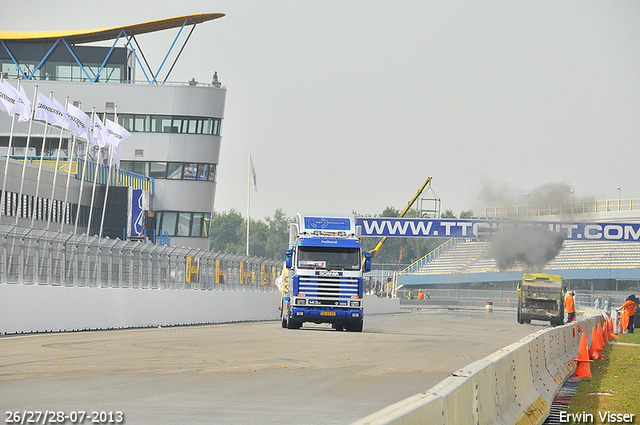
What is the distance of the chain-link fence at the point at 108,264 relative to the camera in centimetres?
2094

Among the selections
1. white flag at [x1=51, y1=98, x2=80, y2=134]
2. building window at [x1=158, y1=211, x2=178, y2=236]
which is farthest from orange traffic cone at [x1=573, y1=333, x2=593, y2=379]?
building window at [x1=158, y1=211, x2=178, y2=236]

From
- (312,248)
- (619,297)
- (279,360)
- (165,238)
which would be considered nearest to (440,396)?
(279,360)

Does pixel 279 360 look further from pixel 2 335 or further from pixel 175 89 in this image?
pixel 175 89

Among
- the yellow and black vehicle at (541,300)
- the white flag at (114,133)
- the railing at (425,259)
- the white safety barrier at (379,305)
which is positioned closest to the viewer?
the yellow and black vehicle at (541,300)

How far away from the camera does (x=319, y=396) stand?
10.7 meters

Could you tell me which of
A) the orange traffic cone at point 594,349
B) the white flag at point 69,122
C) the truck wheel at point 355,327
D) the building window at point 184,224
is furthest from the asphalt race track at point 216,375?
the building window at point 184,224

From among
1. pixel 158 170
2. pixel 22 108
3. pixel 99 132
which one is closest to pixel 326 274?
pixel 22 108

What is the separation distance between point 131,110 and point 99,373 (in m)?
58.2

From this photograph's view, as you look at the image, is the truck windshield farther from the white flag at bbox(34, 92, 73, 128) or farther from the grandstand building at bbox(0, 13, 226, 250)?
the grandstand building at bbox(0, 13, 226, 250)

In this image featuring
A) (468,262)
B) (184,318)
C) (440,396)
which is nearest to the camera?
(440,396)

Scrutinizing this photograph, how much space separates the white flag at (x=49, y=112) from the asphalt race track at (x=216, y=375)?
2169cm

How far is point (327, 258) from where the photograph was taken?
26797mm

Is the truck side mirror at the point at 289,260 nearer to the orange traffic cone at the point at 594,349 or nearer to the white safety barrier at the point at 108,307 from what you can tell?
the white safety barrier at the point at 108,307

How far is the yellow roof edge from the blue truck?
44651 mm
